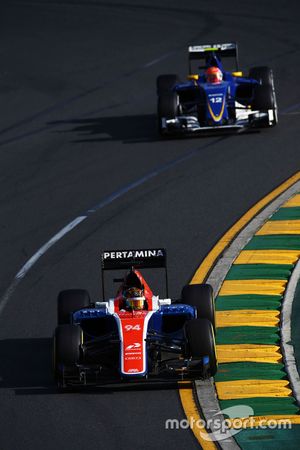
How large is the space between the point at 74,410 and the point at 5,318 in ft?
11.3

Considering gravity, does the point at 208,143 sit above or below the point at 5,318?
above

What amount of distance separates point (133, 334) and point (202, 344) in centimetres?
88

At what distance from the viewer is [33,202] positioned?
2397cm

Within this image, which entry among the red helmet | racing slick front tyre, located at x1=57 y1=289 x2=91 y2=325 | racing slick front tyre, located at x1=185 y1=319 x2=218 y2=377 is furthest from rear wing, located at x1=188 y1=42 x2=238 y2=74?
racing slick front tyre, located at x1=185 y1=319 x2=218 y2=377

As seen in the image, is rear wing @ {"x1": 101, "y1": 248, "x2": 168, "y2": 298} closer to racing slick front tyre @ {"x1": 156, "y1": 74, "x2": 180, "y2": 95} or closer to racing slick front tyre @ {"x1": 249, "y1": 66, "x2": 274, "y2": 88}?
racing slick front tyre @ {"x1": 249, "y1": 66, "x2": 274, "y2": 88}

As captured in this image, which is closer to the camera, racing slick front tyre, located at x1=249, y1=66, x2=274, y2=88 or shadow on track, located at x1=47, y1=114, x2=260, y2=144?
shadow on track, located at x1=47, y1=114, x2=260, y2=144

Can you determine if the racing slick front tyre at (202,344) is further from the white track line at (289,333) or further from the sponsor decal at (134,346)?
the white track line at (289,333)

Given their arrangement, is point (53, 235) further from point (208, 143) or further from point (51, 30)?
point (51, 30)

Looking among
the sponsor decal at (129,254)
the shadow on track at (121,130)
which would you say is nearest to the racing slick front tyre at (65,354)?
the sponsor decal at (129,254)

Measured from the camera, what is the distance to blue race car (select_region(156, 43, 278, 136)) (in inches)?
1037

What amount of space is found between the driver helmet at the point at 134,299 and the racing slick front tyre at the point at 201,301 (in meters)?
0.56

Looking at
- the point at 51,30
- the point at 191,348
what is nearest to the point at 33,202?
the point at 191,348

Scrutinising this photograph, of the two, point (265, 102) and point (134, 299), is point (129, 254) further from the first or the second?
point (265, 102)
